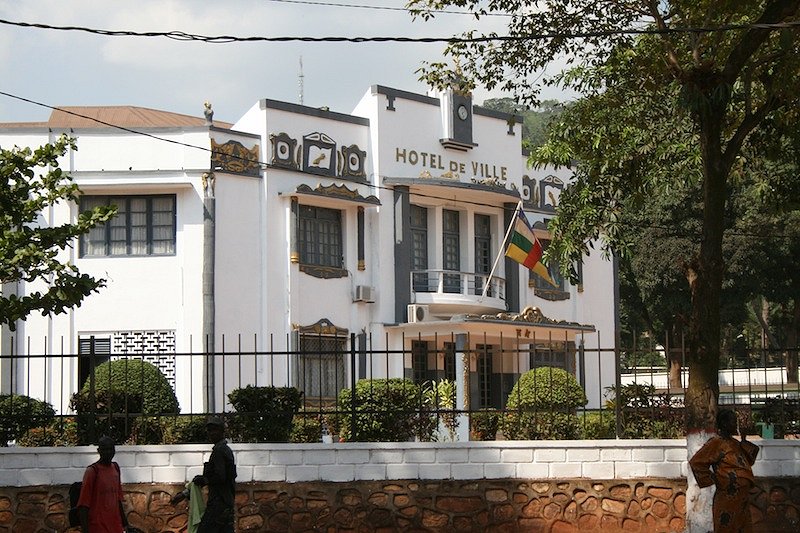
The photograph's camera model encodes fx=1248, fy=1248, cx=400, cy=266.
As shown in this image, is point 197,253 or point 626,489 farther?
point 197,253

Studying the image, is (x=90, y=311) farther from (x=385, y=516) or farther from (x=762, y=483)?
(x=762, y=483)

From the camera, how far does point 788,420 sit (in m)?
15.0

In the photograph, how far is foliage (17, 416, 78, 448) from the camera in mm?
14438

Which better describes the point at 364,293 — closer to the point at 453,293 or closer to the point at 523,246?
the point at 453,293

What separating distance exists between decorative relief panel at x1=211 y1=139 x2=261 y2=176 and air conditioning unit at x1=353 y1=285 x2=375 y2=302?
3.49m

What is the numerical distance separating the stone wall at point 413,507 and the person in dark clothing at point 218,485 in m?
2.58

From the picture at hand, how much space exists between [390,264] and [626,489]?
620 inches

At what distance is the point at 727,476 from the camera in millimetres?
10305

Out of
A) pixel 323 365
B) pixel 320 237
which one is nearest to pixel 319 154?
pixel 320 237

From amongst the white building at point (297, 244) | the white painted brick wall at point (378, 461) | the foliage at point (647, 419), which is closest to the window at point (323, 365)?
the white building at point (297, 244)

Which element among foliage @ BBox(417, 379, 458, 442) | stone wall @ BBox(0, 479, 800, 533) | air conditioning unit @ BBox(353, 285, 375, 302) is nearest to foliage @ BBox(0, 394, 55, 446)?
stone wall @ BBox(0, 479, 800, 533)

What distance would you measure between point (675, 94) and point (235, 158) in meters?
12.9

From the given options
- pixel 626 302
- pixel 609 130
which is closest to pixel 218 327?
pixel 609 130

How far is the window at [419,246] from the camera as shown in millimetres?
→ 29391
